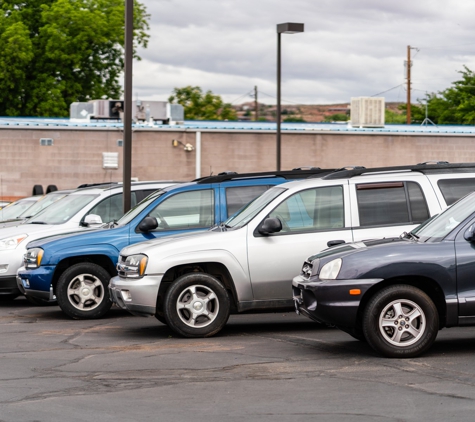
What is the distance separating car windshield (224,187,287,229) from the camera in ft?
35.0

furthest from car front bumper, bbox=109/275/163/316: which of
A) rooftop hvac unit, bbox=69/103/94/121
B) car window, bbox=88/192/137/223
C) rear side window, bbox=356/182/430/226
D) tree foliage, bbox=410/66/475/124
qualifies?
tree foliage, bbox=410/66/475/124

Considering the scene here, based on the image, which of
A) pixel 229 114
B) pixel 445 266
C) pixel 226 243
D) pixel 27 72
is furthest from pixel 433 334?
pixel 229 114

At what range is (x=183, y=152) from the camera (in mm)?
39875

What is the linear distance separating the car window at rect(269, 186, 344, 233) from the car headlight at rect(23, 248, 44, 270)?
3.61 metres

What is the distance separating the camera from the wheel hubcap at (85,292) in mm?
12414

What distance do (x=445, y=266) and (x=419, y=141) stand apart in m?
34.0

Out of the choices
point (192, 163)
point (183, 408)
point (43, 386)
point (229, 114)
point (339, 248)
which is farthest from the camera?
point (229, 114)

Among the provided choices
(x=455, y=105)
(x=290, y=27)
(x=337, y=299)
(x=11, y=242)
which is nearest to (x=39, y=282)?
(x=11, y=242)

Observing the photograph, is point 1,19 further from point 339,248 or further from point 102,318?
point 339,248

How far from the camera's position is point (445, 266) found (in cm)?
862

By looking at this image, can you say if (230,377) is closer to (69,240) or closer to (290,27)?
(69,240)

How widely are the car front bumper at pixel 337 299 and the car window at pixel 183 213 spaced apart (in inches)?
149

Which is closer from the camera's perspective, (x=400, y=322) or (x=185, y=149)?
(x=400, y=322)

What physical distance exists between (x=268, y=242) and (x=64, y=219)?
525cm
